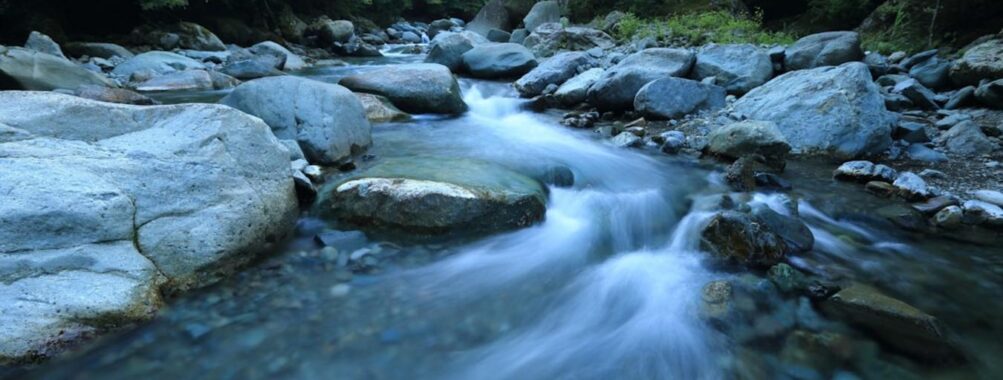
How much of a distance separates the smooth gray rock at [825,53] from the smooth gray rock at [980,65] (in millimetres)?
1401

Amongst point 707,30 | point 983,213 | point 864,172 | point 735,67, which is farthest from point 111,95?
point 707,30

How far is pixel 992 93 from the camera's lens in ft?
21.1

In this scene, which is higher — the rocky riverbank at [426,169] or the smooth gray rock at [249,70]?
the rocky riverbank at [426,169]

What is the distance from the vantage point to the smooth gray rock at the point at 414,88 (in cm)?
811

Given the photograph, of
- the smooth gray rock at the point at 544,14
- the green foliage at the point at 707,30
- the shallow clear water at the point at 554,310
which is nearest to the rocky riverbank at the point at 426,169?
the shallow clear water at the point at 554,310

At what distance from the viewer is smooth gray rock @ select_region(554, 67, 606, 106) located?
29.6ft

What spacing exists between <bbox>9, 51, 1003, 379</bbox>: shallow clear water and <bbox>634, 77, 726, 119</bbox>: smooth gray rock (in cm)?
322

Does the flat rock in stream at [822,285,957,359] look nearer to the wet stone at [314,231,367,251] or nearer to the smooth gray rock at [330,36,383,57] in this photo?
the wet stone at [314,231,367,251]

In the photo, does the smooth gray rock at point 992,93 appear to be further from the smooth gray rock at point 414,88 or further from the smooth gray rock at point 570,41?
the smooth gray rock at point 570,41

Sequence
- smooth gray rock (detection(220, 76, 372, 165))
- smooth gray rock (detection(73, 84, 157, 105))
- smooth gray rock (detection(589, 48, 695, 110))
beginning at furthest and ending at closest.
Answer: smooth gray rock (detection(589, 48, 695, 110)) < smooth gray rock (detection(73, 84, 157, 105)) < smooth gray rock (detection(220, 76, 372, 165))

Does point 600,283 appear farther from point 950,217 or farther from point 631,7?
point 631,7

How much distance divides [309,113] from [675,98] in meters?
5.11

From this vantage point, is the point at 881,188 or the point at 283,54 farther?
the point at 283,54

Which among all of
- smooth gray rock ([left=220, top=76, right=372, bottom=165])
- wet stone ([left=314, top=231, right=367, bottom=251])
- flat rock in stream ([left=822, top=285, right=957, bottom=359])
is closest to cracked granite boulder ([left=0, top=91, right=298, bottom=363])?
wet stone ([left=314, top=231, right=367, bottom=251])
